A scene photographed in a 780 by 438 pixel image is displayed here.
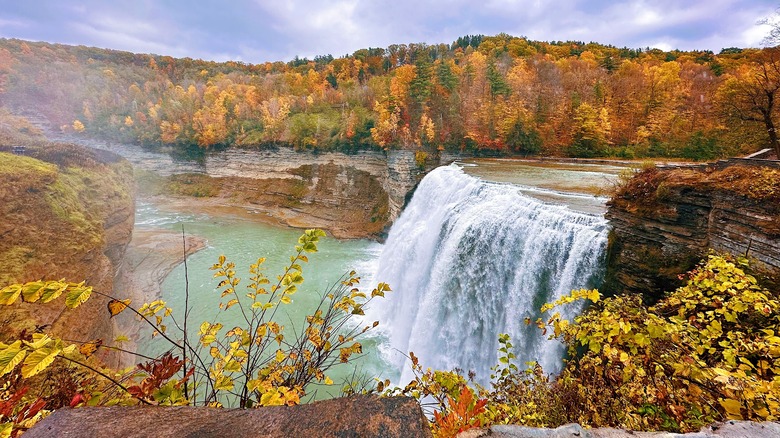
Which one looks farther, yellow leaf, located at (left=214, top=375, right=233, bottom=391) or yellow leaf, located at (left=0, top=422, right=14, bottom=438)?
yellow leaf, located at (left=214, top=375, right=233, bottom=391)

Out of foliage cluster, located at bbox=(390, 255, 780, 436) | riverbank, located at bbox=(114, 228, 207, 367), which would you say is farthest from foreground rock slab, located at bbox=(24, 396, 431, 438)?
riverbank, located at bbox=(114, 228, 207, 367)

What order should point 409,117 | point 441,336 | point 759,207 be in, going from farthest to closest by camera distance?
point 409,117, point 441,336, point 759,207

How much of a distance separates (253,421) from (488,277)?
9618 millimetres

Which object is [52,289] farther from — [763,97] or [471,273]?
[763,97]

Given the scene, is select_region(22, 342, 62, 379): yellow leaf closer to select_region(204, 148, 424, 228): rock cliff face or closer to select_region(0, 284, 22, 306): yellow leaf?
select_region(0, 284, 22, 306): yellow leaf

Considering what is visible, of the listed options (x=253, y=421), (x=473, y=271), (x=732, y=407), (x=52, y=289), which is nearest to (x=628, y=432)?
(x=732, y=407)

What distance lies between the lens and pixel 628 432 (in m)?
1.92

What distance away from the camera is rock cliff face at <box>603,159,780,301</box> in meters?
5.82

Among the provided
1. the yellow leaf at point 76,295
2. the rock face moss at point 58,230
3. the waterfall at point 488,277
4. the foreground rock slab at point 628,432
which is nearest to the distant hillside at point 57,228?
the rock face moss at point 58,230

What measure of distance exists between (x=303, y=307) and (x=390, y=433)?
596 inches

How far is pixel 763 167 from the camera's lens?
647 cm

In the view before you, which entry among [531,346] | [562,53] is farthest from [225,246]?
[562,53]

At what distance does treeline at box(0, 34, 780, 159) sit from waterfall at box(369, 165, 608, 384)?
8.13 m

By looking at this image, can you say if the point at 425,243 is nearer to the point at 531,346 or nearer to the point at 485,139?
the point at 531,346
